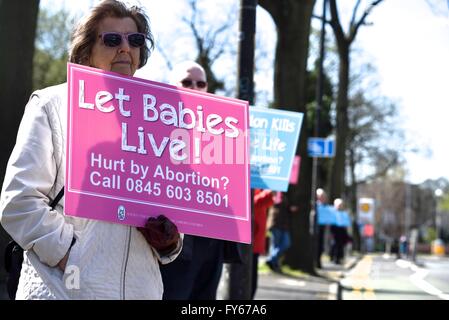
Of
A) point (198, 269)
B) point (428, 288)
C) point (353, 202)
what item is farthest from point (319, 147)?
point (353, 202)

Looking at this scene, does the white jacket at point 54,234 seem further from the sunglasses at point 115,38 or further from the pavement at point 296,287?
the pavement at point 296,287

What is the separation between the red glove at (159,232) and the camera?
2750mm

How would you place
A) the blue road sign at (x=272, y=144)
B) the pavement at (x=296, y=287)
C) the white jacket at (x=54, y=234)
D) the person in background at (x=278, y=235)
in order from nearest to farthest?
the white jacket at (x=54, y=234)
the blue road sign at (x=272, y=144)
the pavement at (x=296, y=287)
the person in background at (x=278, y=235)

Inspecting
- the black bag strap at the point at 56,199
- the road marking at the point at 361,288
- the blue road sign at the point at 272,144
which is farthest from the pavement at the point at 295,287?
the black bag strap at the point at 56,199

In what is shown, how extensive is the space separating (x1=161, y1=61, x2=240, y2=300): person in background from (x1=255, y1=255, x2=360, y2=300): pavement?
18.7ft

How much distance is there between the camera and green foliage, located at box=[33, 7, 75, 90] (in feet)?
113

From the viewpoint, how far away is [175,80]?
5.67 m

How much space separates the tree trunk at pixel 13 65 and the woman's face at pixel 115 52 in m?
5.56

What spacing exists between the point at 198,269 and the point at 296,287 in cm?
871

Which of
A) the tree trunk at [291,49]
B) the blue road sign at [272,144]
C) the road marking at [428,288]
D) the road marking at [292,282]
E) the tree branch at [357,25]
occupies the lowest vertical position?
the road marking at [292,282]

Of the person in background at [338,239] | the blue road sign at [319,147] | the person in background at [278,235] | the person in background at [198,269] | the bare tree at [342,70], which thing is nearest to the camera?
the person in background at [198,269]

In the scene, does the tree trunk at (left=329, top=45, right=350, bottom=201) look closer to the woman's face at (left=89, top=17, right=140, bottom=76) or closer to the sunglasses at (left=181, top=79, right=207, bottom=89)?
the sunglasses at (left=181, top=79, right=207, bottom=89)

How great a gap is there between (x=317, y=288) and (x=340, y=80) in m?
15.3

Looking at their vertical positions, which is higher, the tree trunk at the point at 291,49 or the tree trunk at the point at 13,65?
the tree trunk at the point at 291,49
